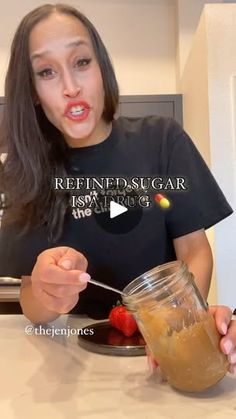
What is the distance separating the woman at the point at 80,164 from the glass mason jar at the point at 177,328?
0.33 m

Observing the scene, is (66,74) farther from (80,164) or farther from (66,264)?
(66,264)

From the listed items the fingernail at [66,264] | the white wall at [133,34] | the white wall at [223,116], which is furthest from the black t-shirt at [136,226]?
the white wall at [133,34]

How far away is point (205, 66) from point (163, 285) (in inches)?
61.4

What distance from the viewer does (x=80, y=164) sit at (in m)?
0.98

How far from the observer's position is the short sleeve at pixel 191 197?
0.93m

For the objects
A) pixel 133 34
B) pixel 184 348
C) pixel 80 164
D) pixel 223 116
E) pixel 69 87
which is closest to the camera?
pixel 184 348

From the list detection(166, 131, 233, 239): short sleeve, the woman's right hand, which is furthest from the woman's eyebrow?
the woman's right hand

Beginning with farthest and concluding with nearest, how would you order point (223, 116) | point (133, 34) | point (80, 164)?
point (133, 34), point (223, 116), point (80, 164)

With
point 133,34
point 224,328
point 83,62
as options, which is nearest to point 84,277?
point 224,328

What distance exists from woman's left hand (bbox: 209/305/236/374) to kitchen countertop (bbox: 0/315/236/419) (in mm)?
39

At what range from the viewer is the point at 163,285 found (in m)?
0.53

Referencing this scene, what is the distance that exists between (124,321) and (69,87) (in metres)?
0.43


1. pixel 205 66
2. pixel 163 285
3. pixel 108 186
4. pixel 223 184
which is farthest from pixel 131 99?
pixel 163 285

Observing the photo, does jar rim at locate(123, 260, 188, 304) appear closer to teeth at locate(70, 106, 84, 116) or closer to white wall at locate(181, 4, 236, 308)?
teeth at locate(70, 106, 84, 116)
